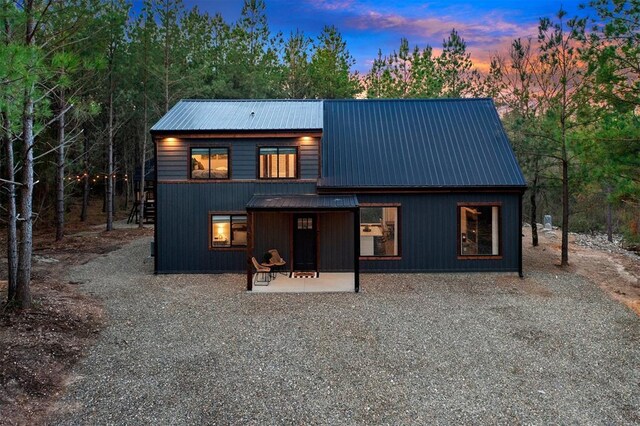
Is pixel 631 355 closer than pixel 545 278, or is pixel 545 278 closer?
pixel 631 355

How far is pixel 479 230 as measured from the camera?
13.3 meters

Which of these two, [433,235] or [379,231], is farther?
[379,231]

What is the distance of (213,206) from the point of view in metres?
13.4

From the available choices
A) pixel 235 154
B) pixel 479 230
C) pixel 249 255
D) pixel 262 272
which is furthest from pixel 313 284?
pixel 479 230

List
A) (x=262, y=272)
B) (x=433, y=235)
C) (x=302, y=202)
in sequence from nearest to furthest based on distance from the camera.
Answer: (x=302, y=202), (x=262, y=272), (x=433, y=235)

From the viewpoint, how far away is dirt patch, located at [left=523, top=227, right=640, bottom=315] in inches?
462

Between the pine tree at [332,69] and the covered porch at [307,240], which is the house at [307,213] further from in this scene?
the pine tree at [332,69]

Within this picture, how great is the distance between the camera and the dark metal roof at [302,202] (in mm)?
11656

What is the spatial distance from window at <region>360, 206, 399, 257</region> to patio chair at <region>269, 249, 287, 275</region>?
2.61 m

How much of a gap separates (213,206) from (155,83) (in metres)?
17.9

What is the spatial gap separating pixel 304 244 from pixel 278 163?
9.09ft

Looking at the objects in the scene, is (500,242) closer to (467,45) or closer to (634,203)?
(634,203)

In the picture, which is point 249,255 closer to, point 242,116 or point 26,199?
point 26,199

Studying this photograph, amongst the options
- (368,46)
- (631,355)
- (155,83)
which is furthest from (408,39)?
(631,355)
